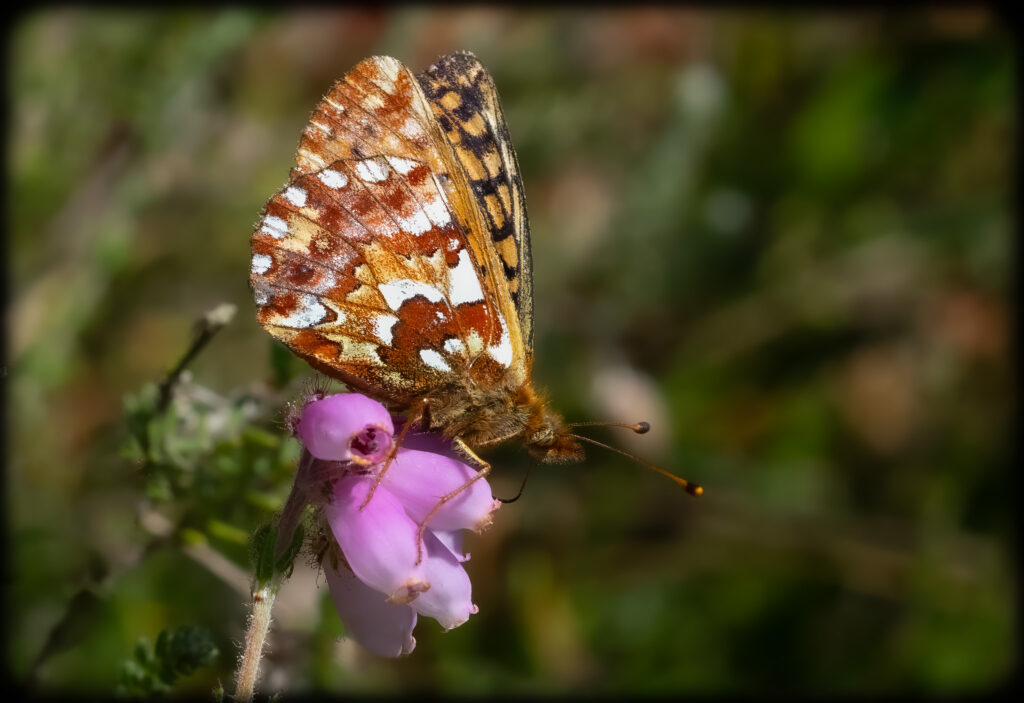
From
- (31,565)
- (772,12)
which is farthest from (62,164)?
(772,12)

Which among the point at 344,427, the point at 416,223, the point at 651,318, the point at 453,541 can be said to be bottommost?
the point at 651,318

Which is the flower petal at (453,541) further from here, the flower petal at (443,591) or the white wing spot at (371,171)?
the white wing spot at (371,171)

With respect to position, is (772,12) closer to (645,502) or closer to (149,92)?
A: (645,502)

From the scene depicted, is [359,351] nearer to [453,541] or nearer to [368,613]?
[453,541]

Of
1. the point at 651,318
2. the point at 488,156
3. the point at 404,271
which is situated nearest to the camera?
the point at 404,271

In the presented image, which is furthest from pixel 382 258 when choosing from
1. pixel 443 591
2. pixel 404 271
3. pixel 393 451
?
pixel 443 591

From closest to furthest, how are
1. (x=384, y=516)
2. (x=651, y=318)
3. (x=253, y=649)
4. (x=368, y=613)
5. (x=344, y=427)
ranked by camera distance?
(x=253, y=649) → (x=344, y=427) → (x=384, y=516) → (x=368, y=613) → (x=651, y=318)

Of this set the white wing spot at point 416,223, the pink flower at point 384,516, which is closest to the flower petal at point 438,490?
the pink flower at point 384,516
